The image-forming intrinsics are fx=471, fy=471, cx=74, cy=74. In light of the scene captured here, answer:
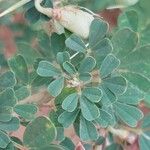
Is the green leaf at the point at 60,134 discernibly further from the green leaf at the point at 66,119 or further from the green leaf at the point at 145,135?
the green leaf at the point at 145,135

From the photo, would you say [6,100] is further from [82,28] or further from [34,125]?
[82,28]

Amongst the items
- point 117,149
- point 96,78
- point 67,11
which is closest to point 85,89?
point 96,78

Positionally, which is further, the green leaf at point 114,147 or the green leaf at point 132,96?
the green leaf at point 114,147

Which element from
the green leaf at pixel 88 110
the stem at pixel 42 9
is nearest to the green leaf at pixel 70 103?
the green leaf at pixel 88 110

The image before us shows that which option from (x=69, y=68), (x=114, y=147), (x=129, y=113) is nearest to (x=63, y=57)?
(x=69, y=68)

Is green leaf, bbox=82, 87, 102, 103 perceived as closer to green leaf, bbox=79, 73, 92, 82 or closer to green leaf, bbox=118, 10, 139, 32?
green leaf, bbox=79, 73, 92, 82

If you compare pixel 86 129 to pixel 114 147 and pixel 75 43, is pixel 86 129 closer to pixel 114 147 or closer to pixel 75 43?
pixel 75 43

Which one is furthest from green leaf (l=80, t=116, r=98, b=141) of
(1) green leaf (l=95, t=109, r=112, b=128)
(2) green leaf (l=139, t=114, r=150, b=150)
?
(2) green leaf (l=139, t=114, r=150, b=150)
